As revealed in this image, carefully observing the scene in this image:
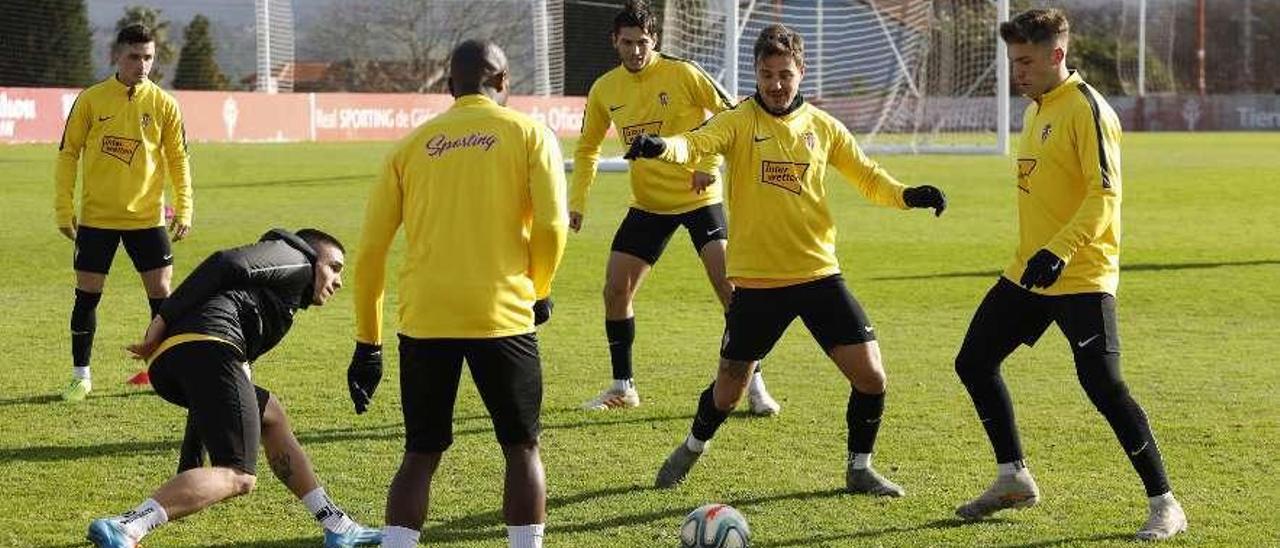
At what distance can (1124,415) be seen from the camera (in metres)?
6.86

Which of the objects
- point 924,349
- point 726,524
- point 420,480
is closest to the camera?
point 420,480

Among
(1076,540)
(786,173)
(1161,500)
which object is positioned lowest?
(1076,540)

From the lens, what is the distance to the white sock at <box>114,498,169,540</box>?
6.11 metres

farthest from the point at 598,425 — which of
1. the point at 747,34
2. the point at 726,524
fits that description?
the point at 747,34

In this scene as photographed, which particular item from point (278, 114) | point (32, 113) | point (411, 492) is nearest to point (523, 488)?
point (411, 492)

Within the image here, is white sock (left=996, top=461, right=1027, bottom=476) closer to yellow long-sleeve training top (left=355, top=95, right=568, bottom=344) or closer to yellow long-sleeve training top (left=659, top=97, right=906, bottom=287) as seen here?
yellow long-sleeve training top (left=659, top=97, right=906, bottom=287)

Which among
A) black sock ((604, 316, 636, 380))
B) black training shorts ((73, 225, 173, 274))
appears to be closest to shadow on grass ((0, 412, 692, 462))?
black sock ((604, 316, 636, 380))

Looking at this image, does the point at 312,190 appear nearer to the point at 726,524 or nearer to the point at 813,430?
the point at 813,430

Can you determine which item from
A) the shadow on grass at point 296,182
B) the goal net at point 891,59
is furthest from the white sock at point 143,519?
the goal net at point 891,59

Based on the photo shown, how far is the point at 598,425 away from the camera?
9359 mm

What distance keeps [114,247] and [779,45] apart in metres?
5.20

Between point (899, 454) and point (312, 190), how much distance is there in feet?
67.6

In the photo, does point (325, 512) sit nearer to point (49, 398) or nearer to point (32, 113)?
point (49, 398)

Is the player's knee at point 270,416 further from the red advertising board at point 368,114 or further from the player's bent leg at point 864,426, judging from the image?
the red advertising board at point 368,114
